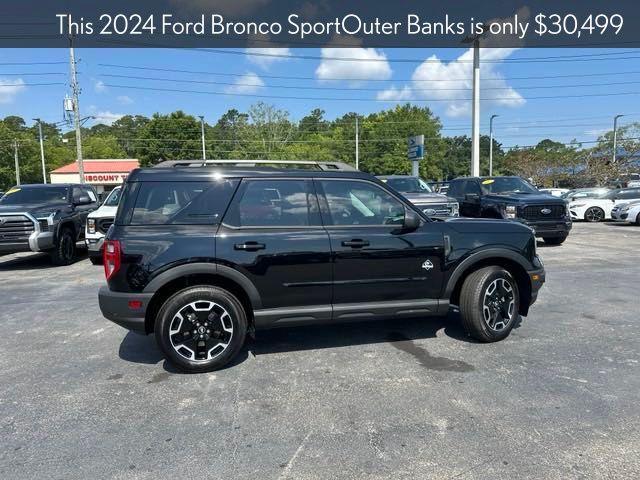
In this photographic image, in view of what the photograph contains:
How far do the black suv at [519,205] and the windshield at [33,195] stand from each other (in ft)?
35.5

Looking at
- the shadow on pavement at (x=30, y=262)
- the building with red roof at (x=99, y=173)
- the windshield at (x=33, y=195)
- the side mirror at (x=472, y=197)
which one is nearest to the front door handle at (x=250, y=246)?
the shadow on pavement at (x=30, y=262)

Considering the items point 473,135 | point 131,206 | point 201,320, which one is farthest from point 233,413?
point 473,135

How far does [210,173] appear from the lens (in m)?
4.24

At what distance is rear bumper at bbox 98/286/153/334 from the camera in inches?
157

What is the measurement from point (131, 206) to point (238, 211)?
93 cm

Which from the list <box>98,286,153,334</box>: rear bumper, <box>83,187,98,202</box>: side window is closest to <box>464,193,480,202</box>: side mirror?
<box>83,187,98,202</box>: side window

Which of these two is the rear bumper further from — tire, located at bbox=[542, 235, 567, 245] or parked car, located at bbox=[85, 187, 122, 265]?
tire, located at bbox=[542, 235, 567, 245]

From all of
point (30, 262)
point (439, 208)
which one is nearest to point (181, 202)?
point (439, 208)

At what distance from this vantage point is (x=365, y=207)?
4.52 m

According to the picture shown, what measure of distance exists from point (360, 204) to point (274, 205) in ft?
2.78

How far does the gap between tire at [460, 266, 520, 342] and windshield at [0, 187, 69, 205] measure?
34.1ft

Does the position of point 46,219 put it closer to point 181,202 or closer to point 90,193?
point 90,193

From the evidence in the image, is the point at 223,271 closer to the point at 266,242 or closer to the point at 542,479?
the point at 266,242

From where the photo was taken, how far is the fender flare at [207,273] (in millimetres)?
3977
